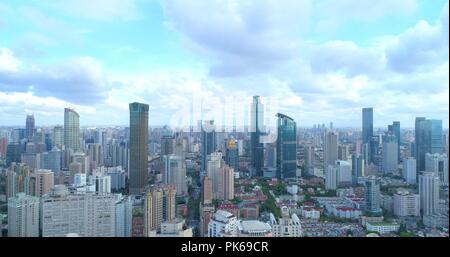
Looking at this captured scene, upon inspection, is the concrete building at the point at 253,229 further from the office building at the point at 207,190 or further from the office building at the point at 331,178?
the office building at the point at 331,178

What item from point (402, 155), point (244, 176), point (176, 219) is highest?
point (402, 155)

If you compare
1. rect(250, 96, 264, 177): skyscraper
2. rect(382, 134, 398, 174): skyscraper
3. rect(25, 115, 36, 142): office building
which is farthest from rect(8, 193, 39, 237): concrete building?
rect(382, 134, 398, 174): skyscraper

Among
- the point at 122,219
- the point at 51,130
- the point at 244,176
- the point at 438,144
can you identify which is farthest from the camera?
the point at 244,176

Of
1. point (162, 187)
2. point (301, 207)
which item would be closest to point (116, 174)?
point (162, 187)

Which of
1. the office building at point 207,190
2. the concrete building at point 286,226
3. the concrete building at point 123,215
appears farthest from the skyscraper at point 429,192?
the concrete building at point 123,215

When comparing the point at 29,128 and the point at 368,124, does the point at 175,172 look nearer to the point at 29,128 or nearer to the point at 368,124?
the point at 29,128

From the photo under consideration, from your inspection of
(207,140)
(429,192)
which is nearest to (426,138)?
(429,192)
